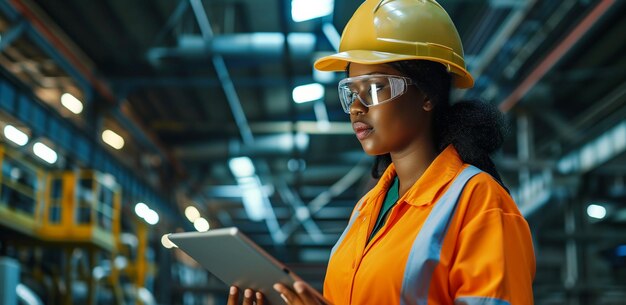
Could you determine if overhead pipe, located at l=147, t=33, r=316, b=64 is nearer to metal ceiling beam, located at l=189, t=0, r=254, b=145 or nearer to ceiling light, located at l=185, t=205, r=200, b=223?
metal ceiling beam, located at l=189, t=0, r=254, b=145

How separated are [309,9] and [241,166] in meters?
8.97

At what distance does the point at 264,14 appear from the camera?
1341cm

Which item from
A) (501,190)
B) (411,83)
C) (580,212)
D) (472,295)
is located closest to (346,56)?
(411,83)

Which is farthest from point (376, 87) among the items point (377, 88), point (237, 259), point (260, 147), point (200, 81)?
point (260, 147)

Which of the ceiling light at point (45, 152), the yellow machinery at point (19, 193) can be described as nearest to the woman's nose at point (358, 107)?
the yellow machinery at point (19, 193)

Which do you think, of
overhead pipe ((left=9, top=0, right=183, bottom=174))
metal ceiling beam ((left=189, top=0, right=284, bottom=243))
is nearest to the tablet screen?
overhead pipe ((left=9, top=0, right=183, bottom=174))

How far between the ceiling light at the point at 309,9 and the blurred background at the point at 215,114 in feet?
0.11

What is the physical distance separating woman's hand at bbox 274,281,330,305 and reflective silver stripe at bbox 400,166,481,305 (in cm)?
23

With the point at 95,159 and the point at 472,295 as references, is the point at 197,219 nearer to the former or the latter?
the point at 95,159

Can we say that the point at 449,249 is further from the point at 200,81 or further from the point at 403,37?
the point at 200,81

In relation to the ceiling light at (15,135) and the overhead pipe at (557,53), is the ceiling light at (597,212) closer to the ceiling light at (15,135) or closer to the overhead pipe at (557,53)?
the overhead pipe at (557,53)

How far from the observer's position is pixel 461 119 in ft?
8.09

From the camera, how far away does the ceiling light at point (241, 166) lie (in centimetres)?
2008

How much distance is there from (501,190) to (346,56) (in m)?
0.61
